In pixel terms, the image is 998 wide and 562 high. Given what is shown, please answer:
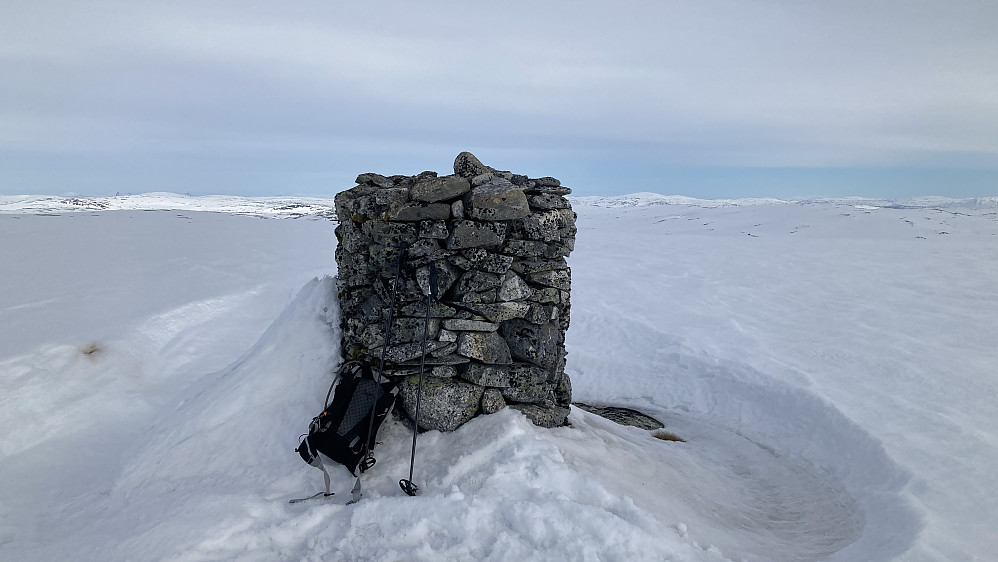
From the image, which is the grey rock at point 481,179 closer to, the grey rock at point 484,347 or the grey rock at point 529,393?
the grey rock at point 484,347

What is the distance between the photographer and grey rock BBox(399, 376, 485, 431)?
7.02 m

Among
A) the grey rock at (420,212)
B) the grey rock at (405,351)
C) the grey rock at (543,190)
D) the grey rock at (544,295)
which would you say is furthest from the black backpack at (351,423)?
the grey rock at (543,190)

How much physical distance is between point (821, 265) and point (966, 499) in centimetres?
2270

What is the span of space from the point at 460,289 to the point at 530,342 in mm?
1320

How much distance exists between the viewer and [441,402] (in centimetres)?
704

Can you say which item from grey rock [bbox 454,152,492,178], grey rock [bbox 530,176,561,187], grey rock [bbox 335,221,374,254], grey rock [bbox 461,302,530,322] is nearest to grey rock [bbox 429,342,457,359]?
grey rock [bbox 461,302,530,322]

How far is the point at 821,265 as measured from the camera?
27094mm

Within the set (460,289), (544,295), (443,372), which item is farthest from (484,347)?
(544,295)

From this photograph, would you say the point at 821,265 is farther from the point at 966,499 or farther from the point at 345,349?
the point at 345,349

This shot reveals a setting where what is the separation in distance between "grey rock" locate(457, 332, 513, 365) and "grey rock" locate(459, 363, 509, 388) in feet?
0.36

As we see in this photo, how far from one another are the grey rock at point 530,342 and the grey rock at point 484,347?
0.15 meters

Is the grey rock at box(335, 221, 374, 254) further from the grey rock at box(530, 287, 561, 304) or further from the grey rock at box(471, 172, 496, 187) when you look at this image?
the grey rock at box(530, 287, 561, 304)

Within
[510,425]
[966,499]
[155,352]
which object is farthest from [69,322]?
[966,499]

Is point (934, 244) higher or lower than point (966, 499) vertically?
higher
